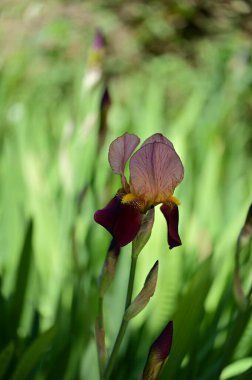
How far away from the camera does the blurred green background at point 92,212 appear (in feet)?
3.28

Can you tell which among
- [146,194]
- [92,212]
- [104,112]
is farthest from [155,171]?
[92,212]

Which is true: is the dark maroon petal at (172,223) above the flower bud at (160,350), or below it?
above

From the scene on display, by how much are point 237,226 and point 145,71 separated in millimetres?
2109

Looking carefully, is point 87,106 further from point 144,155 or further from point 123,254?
point 144,155

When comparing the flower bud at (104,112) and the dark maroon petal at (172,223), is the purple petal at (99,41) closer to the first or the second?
the flower bud at (104,112)

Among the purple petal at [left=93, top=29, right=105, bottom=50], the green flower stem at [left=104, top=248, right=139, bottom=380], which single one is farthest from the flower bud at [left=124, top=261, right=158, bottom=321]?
the purple petal at [left=93, top=29, right=105, bottom=50]

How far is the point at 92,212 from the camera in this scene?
1367mm

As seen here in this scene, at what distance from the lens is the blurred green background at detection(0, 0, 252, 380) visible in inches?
39.3

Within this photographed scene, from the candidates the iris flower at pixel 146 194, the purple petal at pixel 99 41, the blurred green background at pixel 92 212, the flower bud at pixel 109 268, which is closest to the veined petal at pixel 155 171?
the iris flower at pixel 146 194

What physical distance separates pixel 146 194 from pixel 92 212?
0.74 metres

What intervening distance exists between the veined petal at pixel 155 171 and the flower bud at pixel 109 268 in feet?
0.34

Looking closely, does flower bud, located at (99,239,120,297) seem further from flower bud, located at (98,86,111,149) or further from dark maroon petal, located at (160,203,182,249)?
flower bud, located at (98,86,111,149)

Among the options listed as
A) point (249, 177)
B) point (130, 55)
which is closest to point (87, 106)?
point (249, 177)

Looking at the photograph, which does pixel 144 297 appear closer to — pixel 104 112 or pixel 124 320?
pixel 124 320
